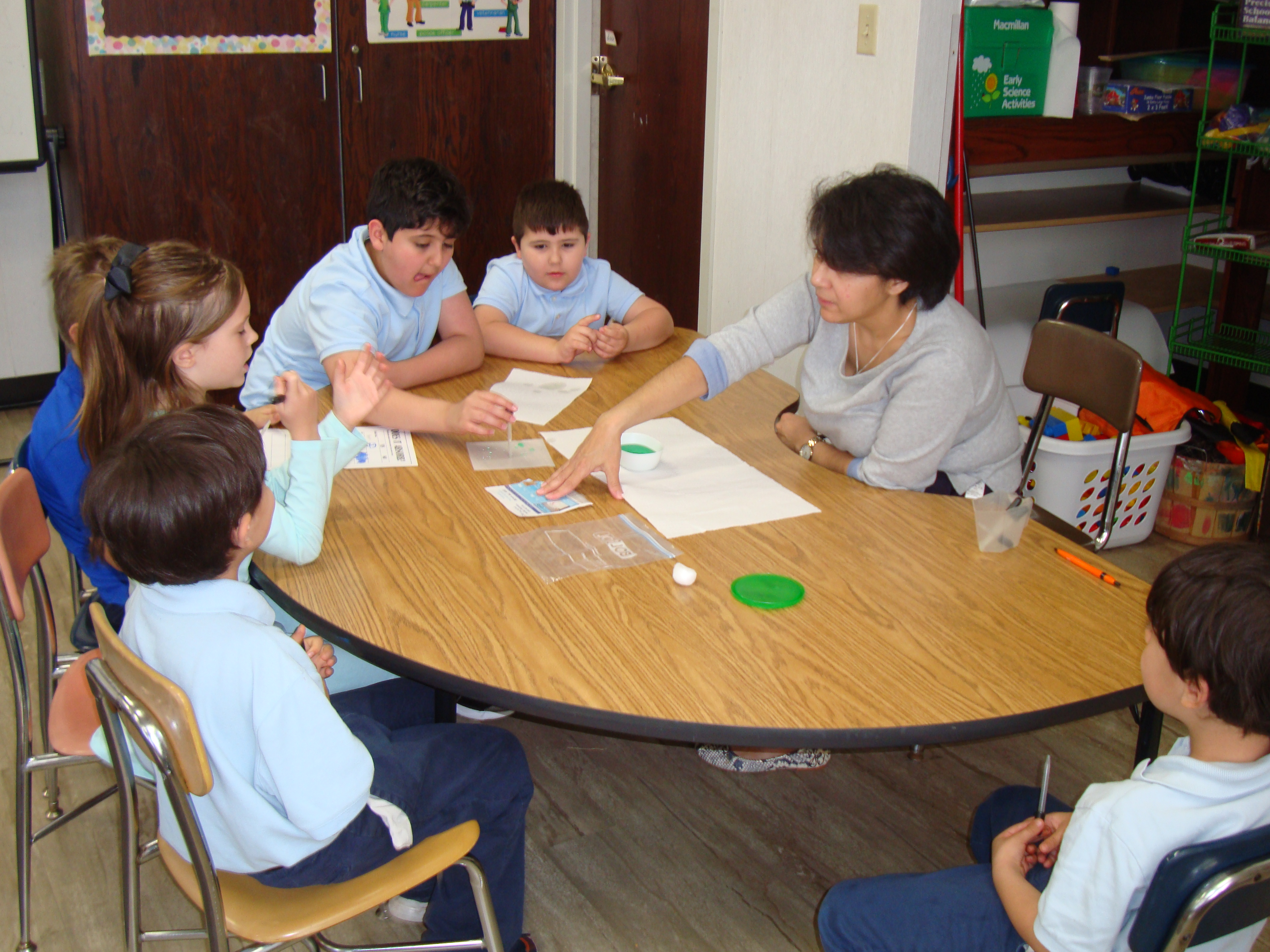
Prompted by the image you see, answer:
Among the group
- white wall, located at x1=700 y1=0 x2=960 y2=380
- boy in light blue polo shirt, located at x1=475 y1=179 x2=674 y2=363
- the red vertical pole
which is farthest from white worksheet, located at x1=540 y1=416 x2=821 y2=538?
the red vertical pole

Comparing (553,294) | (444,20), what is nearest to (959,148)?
(553,294)

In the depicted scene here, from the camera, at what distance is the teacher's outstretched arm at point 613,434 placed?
1784 millimetres

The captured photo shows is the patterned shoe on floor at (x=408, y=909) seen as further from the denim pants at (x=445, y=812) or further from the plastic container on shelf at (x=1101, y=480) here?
the plastic container on shelf at (x=1101, y=480)

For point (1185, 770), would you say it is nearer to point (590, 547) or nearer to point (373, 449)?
point (590, 547)

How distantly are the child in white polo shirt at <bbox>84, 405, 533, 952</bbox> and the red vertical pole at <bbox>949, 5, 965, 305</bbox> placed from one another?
6.93 ft

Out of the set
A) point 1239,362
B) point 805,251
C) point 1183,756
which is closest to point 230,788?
point 1183,756

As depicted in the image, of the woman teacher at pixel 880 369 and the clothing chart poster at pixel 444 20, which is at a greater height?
the clothing chart poster at pixel 444 20

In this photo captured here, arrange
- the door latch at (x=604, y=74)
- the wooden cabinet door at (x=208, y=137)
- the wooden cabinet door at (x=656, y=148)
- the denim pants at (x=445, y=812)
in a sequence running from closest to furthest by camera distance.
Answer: the denim pants at (x=445, y=812), the wooden cabinet door at (x=208, y=137), the wooden cabinet door at (x=656, y=148), the door latch at (x=604, y=74)

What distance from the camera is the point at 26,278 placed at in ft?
12.6

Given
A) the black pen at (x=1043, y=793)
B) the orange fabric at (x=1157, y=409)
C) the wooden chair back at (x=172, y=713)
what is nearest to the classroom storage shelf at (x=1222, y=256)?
the orange fabric at (x=1157, y=409)

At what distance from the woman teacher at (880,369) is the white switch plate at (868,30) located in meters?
1.16

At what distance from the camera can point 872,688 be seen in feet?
4.20

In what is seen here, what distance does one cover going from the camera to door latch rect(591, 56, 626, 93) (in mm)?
4180

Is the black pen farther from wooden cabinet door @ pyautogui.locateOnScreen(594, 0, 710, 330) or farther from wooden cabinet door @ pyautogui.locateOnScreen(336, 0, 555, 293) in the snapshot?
wooden cabinet door @ pyautogui.locateOnScreen(336, 0, 555, 293)
